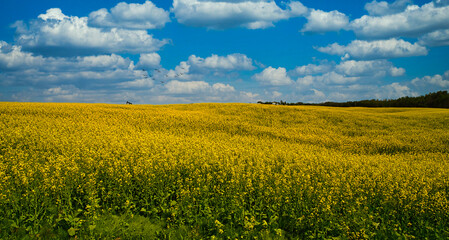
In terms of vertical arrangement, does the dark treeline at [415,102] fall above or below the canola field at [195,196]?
above

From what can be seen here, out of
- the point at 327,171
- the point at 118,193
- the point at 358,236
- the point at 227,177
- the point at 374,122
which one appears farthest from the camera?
the point at 374,122

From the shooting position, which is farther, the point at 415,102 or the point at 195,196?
the point at 415,102

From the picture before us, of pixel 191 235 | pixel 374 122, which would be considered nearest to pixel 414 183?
pixel 191 235

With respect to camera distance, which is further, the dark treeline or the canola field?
the dark treeline

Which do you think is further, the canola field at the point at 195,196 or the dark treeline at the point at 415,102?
the dark treeline at the point at 415,102

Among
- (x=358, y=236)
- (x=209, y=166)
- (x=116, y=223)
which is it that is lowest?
(x=358, y=236)

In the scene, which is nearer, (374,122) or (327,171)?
(327,171)

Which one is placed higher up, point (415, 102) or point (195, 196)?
point (415, 102)

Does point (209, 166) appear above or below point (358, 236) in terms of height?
above

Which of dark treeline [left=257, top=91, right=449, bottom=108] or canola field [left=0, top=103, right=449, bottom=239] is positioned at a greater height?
dark treeline [left=257, top=91, right=449, bottom=108]

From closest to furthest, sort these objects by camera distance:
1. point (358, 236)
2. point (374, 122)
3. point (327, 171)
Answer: point (358, 236)
point (327, 171)
point (374, 122)

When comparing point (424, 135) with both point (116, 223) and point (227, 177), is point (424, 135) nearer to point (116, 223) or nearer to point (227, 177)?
point (227, 177)

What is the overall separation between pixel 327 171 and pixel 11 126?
19199mm

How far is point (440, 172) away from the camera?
13.7m
